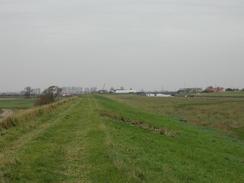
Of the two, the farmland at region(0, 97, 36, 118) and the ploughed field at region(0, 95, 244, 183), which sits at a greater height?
the ploughed field at region(0, 95, 244, 183)

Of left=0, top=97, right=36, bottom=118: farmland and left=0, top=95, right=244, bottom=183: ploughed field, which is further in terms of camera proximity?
left=0, top=97, right=36, bottom=118: farmland

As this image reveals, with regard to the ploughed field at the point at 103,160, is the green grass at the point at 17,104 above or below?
below

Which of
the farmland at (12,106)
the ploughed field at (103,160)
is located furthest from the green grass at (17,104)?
the ploughed field at (103,160)

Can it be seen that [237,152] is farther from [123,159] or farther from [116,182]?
[116,182]

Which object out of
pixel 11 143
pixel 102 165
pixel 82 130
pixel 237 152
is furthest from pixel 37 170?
pixel 237 152

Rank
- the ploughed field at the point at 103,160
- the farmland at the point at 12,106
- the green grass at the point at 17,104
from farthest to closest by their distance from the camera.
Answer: the green grass at the point at 17,104, the farmland at the point at 12,106, the ploughed field at the point at 103,160

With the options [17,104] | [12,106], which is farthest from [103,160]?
[17,104]

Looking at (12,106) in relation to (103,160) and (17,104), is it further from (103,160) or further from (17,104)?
(103,160)

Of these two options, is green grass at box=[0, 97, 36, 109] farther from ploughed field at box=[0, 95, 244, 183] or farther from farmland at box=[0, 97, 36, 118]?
ploughed field at box=[0, 95, 244, 183]

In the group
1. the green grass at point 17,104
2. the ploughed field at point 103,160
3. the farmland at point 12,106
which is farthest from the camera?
the green grass at point 17,104

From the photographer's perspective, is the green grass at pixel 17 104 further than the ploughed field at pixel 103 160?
Yes

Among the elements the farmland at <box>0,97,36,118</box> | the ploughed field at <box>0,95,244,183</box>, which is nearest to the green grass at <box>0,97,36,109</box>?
the farmland at <box>0,97,36,118</box>

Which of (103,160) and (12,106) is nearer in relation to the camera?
(103,160)

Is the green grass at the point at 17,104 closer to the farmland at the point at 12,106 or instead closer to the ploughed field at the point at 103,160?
the farmland at the point at 12,106
